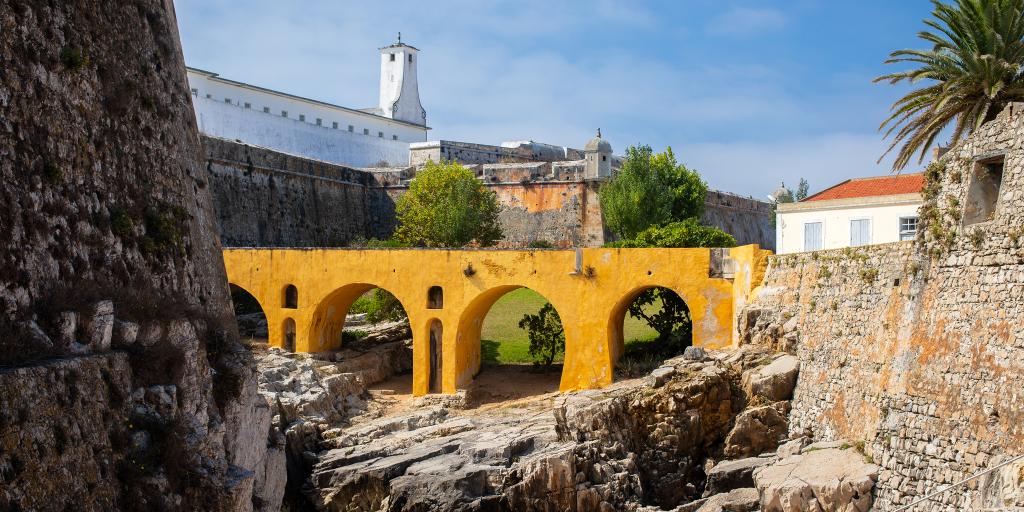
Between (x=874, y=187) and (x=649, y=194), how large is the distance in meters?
16.7

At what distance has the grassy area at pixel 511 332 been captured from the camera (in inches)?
1273

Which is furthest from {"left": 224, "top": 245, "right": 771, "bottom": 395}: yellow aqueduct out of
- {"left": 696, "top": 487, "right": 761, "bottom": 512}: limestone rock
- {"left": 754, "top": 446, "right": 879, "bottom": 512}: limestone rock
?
{"left": 754, "top": 446, "right": 879, "bottom": 512}: limestone rock

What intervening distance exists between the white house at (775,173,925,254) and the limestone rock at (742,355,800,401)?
343cm

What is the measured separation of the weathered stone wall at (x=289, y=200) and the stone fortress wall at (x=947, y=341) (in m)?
26.4

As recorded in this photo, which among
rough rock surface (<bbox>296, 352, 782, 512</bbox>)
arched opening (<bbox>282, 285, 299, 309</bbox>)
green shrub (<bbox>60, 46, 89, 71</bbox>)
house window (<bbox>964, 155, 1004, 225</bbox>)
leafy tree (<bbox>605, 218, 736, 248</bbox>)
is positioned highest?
green shrub (<bbox>60, 46, 89, 71</bbox>)

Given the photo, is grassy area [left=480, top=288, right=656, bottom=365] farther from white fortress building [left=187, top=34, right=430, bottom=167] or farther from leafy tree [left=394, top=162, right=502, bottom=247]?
white fortress building [left=187, top=34, right=430, bottom=167]

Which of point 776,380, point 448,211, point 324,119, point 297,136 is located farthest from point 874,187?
point 324,119

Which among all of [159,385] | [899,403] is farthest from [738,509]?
[159,385]

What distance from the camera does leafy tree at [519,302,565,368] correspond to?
3089cm

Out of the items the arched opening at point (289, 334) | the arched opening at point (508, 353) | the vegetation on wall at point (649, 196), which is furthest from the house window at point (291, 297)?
the vegetation on wall at point (649, 196)

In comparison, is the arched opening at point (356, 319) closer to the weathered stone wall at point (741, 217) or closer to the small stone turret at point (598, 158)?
the small stone turret at point (598, 158)

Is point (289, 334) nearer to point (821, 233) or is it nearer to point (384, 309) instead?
point (384, 309)

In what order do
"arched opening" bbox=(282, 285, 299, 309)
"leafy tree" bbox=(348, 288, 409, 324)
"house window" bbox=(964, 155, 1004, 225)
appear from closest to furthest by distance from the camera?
"house window" bbox=(964, 155, 1004, 225) → "arched opening" bbox=(282, 285, 299, 309) → "leafy tree" bbox=(348, 288, 409, 324)

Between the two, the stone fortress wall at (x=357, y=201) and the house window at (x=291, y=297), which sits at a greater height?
the stone fortress wall at (x=357, y=201)
